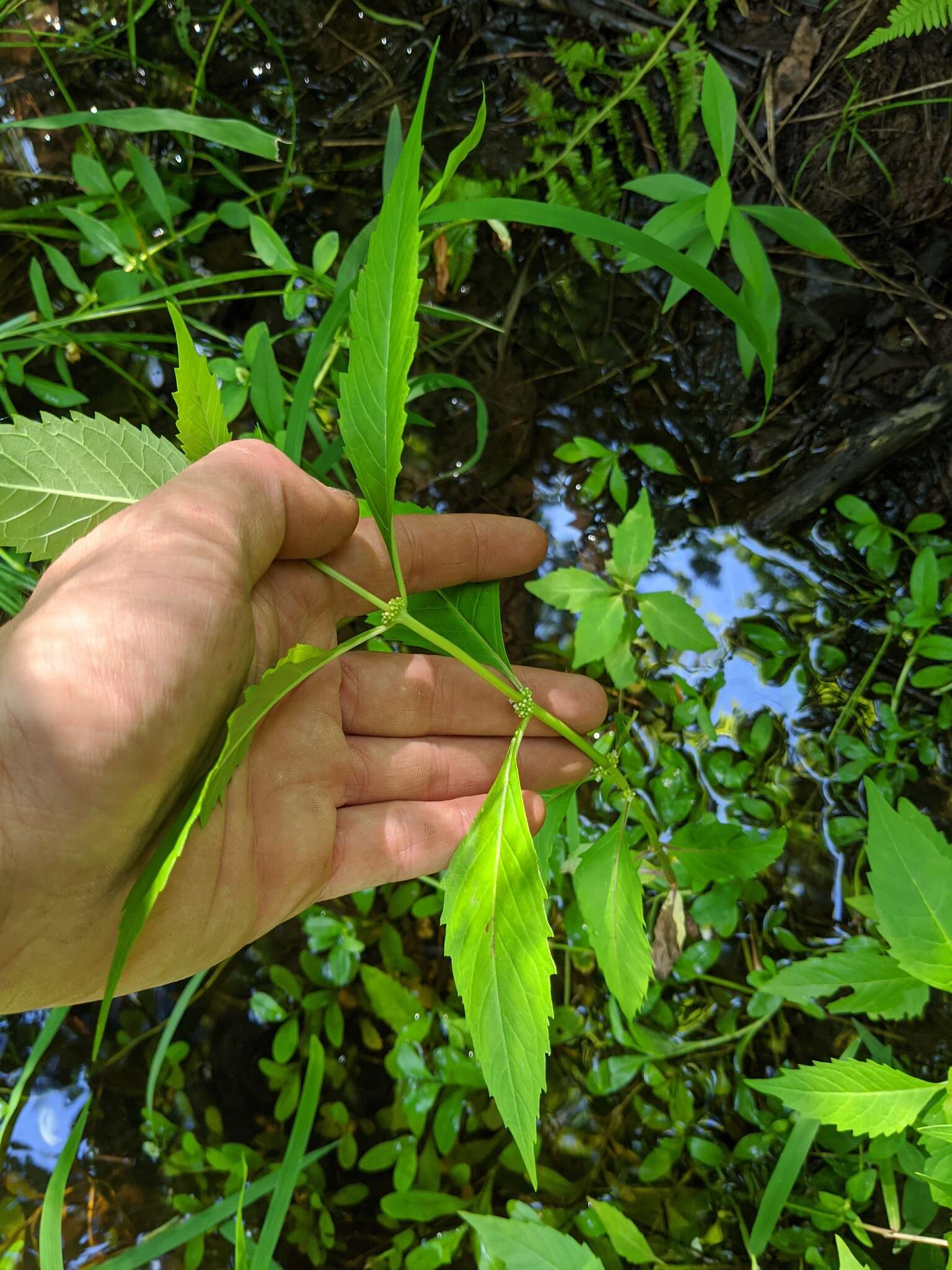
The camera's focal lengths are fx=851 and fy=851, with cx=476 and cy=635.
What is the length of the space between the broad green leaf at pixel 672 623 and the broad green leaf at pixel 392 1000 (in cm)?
100

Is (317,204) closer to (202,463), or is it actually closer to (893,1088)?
(202,463)

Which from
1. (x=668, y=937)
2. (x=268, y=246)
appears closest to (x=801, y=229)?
(x=268, y=246)

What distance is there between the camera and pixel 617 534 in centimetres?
175

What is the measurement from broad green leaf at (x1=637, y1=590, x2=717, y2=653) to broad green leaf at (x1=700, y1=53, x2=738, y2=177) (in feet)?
2.70

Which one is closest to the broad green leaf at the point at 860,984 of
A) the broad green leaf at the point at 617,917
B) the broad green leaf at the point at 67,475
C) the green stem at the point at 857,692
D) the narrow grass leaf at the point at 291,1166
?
the broad green leaf at the point at 617,917

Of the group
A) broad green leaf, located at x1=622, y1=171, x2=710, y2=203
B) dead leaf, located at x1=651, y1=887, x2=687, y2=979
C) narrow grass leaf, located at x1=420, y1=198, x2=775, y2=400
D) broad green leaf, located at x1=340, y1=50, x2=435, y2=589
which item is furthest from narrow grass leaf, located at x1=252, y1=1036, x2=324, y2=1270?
broad green leaf, located at x1=622, y1=171, x2=710, y2=203

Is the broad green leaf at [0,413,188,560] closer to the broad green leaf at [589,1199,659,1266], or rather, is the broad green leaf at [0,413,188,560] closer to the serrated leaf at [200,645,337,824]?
the serrated leaf at [200,645,337,824]

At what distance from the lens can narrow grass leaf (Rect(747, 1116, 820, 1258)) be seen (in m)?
1.65

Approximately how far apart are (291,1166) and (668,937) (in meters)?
0.85

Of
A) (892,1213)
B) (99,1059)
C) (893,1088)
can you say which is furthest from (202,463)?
(892,1213)

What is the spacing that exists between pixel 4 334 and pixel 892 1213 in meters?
2.49

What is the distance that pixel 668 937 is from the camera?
1.78 metres

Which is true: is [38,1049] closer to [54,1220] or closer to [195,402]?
[54,1220]

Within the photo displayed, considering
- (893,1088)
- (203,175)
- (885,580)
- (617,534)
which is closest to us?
(893,1088)
